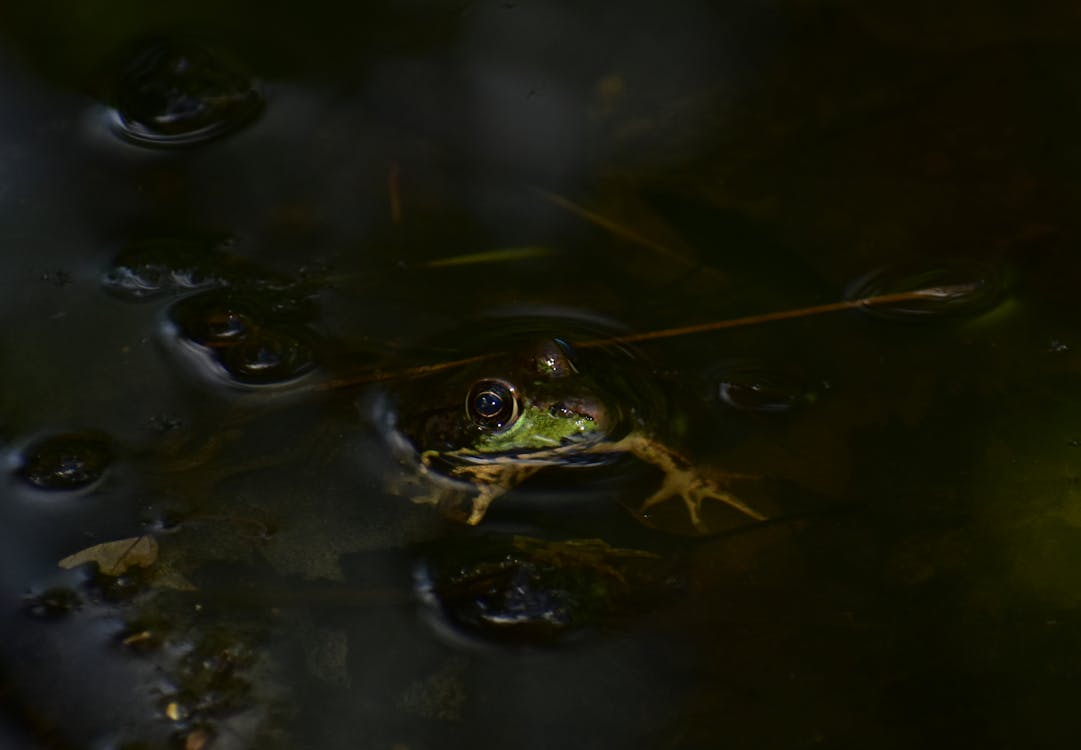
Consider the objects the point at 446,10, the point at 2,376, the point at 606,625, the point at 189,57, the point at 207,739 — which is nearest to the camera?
the point at 207,739

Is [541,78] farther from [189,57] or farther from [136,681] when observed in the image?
[136,681]

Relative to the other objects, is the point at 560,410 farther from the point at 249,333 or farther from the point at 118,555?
the point at 118,555

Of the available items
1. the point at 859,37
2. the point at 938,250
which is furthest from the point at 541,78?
the point at 938,250

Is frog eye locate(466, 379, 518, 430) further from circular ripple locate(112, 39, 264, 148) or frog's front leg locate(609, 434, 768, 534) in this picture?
circular ripple locate(112, 39, 264, 148)

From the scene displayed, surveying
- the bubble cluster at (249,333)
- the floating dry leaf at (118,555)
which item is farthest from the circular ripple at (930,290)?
the floating dry leaf at (118,555)

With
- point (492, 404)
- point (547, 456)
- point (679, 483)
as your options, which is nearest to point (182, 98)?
point (492, 404)

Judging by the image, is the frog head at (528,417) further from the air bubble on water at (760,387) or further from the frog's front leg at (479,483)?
the air bubble on water at (760,387)

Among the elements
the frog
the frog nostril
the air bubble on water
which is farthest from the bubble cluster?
the air bubble on water
